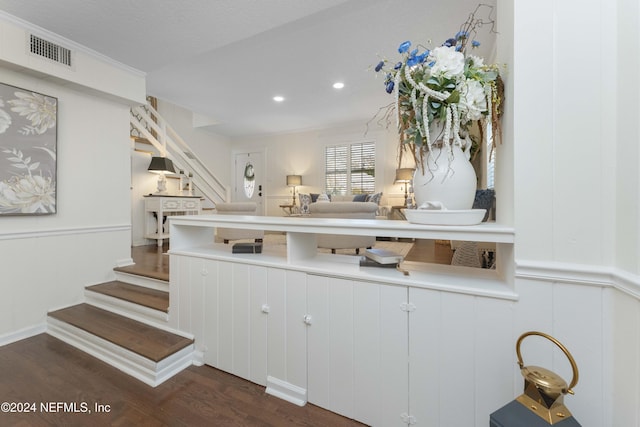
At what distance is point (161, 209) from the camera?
4246mm

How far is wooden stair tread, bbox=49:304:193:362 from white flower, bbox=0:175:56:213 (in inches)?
36.0

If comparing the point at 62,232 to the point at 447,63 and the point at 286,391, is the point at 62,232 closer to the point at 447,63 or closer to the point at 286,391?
the point at 286,391

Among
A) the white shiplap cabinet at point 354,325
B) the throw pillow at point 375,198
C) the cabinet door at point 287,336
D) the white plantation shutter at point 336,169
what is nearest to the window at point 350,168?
the white plantation shutter at point 336,169

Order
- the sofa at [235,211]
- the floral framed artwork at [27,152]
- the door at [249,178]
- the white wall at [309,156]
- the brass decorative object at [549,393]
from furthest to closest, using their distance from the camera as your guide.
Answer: the door at [249,178], the white wall at [309,156], the sofa at [235,211], the floral framed artwork at [27,152], the brass decorative object at [549,393]

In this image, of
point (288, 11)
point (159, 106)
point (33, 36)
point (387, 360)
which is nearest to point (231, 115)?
point (159, 106)

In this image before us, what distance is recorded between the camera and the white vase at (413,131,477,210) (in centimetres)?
111

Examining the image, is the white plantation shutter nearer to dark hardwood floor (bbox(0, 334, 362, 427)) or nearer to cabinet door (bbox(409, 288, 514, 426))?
dark hardwood floor (bbox(0, 334, 362, 427))

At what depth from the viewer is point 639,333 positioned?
74 centimetres

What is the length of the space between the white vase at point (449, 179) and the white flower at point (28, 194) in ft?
9.73

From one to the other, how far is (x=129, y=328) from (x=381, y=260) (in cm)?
199

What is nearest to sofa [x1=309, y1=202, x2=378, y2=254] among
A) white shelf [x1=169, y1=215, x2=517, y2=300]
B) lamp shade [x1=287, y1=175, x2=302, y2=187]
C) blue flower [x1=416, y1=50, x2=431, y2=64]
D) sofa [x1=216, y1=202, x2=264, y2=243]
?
sofa [x1=216, y1=202, x2=264, y2=243]

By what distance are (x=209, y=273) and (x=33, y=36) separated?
2.33 metres

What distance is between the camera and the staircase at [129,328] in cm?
169

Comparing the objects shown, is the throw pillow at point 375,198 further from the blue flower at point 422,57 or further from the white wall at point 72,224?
the blue flower at point 422,57
